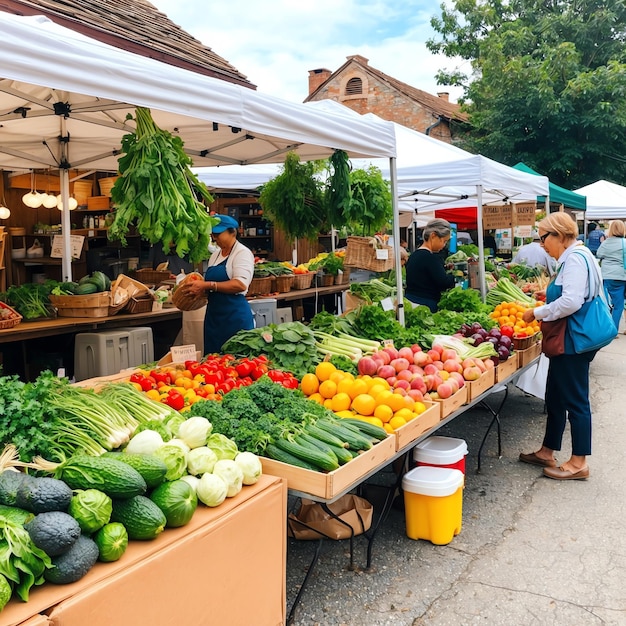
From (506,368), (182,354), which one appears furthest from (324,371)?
(506,368)

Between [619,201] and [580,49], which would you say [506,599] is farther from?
[580,49]

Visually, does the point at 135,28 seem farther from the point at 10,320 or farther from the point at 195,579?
the point at 195,579

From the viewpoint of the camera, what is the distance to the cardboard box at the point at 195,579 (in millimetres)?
1806

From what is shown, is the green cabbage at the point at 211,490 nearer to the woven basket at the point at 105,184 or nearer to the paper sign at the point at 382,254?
the paper sign at the point at 382,254

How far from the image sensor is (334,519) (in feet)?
12.0

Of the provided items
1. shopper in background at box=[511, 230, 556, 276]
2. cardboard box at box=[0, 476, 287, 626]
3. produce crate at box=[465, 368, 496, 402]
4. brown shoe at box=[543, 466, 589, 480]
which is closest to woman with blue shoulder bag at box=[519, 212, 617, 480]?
brown shoe at box=[543, 466, 589, 480]

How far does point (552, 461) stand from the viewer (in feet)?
16.6

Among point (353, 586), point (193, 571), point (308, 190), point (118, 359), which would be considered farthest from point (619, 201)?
point (193, 571)

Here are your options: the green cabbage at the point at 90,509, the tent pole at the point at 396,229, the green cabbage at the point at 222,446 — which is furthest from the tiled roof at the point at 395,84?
the green cabbage at the point at 90,509

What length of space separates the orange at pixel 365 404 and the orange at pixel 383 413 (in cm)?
5

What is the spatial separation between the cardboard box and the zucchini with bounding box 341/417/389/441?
0.74 meters

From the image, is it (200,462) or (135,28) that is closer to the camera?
(200,462)

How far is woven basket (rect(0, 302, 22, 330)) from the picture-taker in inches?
213

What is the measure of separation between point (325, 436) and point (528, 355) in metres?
3.33
